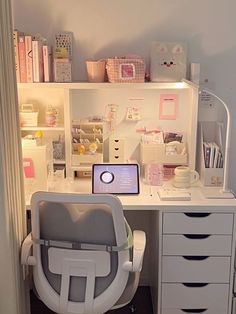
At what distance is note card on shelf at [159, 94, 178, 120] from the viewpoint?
8.49 feet

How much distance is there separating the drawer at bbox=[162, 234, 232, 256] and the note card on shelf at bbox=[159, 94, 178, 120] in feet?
2.65

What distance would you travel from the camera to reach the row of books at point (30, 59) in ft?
7.70

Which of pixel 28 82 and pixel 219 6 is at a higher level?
pixel 219 6

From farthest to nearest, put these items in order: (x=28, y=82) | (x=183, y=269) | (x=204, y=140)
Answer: (x=204, y=140) → (x=28, y=82) → (x=183, y=269)

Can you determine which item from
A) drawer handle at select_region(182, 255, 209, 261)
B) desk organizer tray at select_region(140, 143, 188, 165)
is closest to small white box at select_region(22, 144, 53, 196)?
desk organizer tray at select_region(140, 143, 188, 165)

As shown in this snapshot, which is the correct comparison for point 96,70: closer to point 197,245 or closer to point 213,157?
point 213,157

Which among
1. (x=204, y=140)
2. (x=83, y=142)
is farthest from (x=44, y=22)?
(x=204, y=140)

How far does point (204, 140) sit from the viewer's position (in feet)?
8.62

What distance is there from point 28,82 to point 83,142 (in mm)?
480

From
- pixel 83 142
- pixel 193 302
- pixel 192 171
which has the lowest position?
pixel 193 302

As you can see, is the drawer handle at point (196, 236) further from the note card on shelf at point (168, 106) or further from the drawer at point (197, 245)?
the note card on shelf at point (168, 106)

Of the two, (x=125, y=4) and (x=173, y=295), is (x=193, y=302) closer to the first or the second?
(x=173, y=295)

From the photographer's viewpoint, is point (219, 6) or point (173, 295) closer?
point (173, 295)

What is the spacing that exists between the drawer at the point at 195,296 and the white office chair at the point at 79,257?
42cm
